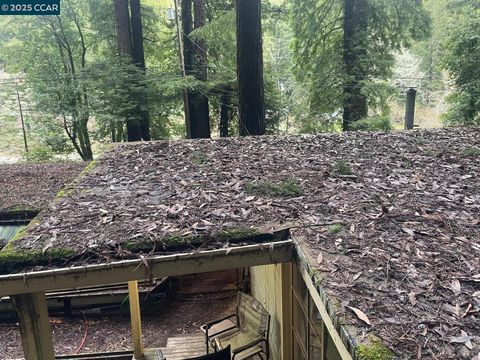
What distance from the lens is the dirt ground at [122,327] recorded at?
7.08 meters

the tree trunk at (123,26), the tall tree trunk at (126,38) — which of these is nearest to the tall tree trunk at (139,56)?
the tall tree trunk at (126,38)

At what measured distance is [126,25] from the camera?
12.8 metres

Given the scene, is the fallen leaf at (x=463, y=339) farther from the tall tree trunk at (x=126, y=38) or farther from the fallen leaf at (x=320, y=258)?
the tall tree trunk at (x=126, y=38)

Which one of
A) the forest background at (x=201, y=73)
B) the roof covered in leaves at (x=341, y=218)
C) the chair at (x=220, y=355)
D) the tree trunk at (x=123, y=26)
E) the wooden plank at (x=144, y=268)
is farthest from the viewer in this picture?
the tree trunk at (x=123, y=26)

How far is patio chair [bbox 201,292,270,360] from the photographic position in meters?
5.39

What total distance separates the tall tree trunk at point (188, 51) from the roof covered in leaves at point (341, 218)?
22.8ft

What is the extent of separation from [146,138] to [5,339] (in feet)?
24.9

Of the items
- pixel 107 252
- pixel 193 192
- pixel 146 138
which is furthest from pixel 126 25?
pixel 107 252

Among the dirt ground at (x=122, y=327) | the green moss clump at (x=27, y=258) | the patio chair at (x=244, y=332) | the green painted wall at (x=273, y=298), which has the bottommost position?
the dirt ground at (x=122, y=327)

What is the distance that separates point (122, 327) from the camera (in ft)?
25.1

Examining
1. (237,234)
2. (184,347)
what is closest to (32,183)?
(184,347)

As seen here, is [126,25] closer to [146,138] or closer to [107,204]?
[146,138]

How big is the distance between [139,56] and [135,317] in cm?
980

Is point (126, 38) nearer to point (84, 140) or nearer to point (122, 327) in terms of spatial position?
point (84, 140)
